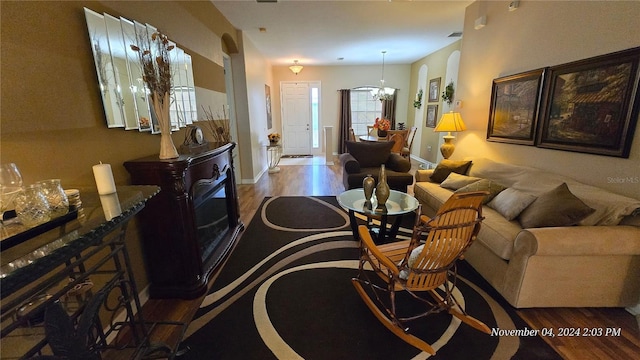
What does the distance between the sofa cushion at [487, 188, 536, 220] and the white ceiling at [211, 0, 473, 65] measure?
2.71 m

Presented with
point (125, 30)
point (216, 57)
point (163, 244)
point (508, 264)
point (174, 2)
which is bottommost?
point (508, 264)

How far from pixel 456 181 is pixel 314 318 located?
2252 millimetres

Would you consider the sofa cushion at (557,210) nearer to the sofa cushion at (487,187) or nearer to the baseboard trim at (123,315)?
the sofa cushion at (487,187)

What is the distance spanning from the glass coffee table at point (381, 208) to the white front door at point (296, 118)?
580cm

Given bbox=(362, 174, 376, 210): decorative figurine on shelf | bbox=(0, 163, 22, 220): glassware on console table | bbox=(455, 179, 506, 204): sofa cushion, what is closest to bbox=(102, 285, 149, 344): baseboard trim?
bbox=(0, 163, 22, 220): glassware on console table

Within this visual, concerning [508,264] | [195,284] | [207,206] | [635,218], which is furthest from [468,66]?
[195,284]

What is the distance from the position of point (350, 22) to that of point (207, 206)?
3.63 meters

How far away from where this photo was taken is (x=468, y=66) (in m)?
3.80

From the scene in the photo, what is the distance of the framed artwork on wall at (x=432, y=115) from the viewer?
6.29m

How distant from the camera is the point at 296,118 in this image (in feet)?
27.4

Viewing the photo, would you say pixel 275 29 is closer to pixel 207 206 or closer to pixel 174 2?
pixel 174 2

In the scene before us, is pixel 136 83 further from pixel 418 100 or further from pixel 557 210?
pixel 418 100

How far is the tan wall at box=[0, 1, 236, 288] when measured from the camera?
113 cm

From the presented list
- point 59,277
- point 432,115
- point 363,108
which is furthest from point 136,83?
point 363,108
